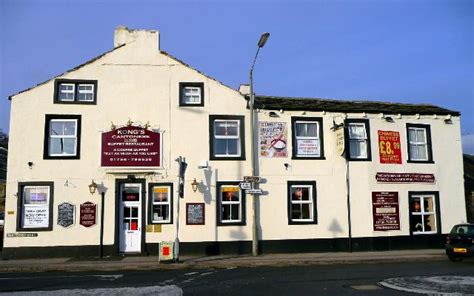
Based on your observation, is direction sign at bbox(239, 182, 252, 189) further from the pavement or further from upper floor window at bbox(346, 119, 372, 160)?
upper floor window at bbox(346, 119, 372, 160)

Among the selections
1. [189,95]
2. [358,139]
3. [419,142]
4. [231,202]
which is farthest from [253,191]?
[419,142]

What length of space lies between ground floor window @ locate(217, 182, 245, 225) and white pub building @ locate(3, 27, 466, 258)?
1.8 inches

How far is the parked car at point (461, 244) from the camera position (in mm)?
15492

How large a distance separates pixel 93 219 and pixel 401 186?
13751 millimetres

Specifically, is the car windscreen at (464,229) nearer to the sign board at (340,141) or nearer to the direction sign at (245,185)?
the sign board at (340,141)

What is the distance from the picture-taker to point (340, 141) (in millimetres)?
19422

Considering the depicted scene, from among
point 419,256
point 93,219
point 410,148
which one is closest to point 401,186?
point 410,148

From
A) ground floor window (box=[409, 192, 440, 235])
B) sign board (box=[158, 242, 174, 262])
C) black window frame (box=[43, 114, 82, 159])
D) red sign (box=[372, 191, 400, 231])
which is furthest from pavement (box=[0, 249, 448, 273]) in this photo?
black window frame (box=[43, 114, 82, 159])

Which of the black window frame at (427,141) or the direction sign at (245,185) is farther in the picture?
the black window frame at (427,141)

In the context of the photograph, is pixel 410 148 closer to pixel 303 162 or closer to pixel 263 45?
pixel 303 162

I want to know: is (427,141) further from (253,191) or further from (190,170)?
(190,170)

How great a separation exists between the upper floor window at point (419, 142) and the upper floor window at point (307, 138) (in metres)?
4.56

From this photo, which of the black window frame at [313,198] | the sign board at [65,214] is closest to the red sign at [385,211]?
the black window frame at [313,198]

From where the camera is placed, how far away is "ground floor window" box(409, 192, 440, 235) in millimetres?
20406
